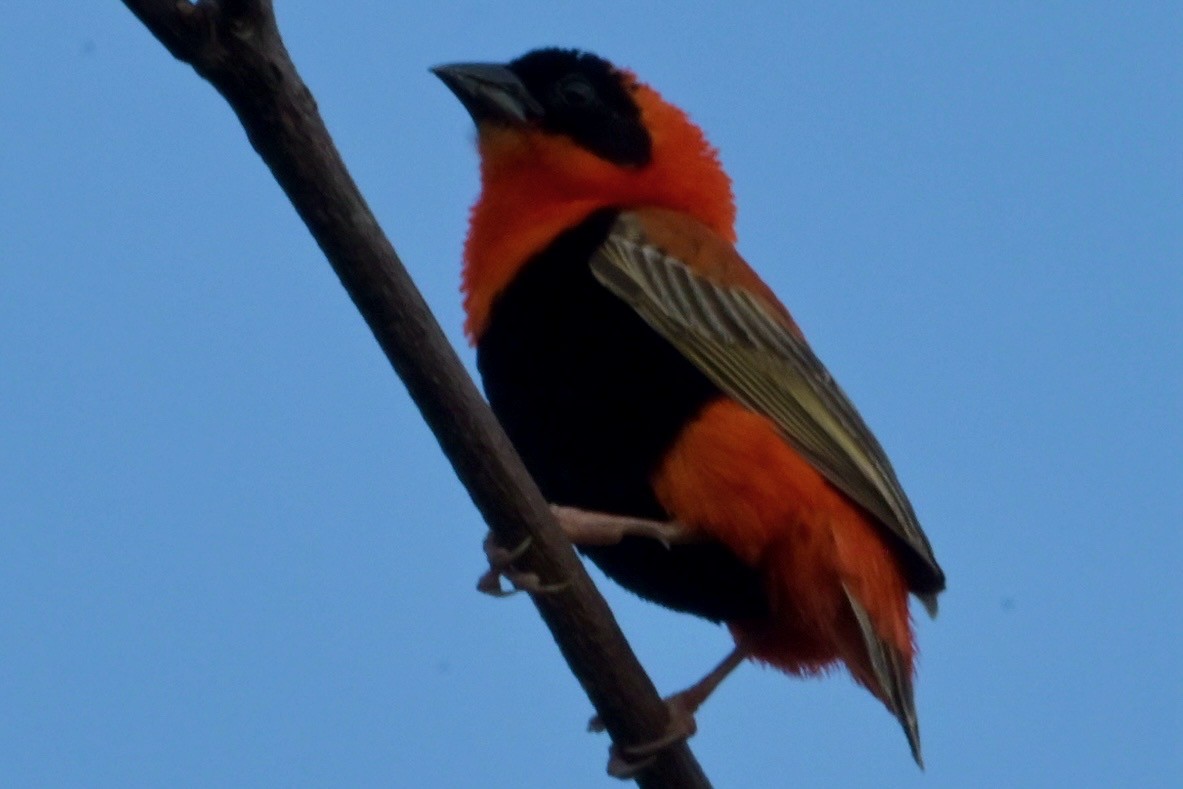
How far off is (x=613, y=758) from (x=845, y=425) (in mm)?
Answer: 1551

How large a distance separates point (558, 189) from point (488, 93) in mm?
541

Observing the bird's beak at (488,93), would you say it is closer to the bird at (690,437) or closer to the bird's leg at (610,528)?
the bird at (690,437)

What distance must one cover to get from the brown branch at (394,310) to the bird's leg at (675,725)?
0.35 feet

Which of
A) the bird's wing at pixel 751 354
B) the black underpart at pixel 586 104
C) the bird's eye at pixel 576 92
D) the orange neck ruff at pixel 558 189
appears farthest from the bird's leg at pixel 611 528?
the bird's eye at pixel 576 92

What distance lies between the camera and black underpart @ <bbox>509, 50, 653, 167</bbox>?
5.94m

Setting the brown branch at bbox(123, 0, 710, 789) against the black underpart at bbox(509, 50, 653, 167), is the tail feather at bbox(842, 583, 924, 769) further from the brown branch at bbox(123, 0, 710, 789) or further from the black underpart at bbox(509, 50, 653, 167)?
the black underpart at bbox(509, 50, 653, 167)

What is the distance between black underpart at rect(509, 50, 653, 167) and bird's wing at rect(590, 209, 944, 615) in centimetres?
49

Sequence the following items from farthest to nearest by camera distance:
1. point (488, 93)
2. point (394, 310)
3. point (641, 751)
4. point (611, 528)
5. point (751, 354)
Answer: point (488, 93) < point (751, 354) < point (611, 528) < point (641, 751) < point (394, 310)

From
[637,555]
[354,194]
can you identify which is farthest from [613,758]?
[354,194]

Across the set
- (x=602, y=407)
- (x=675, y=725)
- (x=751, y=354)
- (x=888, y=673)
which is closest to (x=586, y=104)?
(x=751, y=354)

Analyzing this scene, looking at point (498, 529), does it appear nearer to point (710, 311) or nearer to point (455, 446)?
point (455, 446)

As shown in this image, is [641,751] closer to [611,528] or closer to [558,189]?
[611,528]

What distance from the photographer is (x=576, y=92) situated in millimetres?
Answer: 6098

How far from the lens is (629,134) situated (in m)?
6.10
